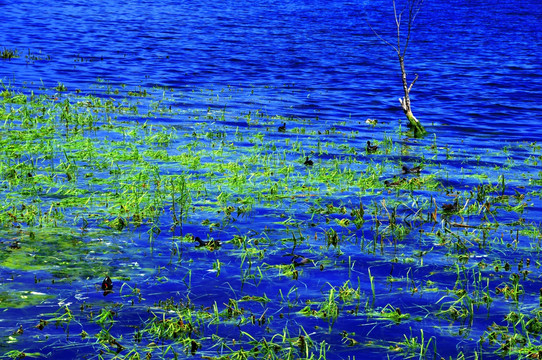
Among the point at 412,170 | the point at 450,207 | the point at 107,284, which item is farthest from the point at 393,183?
the point at 107,284

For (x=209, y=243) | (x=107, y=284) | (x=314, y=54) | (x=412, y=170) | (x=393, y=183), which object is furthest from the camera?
(x=314, y=54)

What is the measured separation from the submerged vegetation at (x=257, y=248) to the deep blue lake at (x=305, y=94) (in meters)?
0.05

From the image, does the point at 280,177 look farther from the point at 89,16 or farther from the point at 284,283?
the point at 89,16

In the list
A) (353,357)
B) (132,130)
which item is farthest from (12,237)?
(132,130)

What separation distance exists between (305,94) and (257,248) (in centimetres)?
1677

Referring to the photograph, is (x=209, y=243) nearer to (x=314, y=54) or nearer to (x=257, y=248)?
(x=257, y=248)

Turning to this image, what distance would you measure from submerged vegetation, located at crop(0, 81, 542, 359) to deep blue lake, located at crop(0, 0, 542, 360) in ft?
0.17

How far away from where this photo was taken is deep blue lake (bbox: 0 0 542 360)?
7.61 meters

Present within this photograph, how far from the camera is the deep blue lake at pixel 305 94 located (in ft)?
25.0

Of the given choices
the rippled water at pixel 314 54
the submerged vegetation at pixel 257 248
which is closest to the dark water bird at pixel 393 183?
the submerged vegetation at pixel 257 248

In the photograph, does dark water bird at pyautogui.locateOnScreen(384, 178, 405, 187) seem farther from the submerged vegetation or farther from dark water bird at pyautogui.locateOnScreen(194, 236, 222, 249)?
dark water bird at pyautogui.locateOnScreen(194, 236, 222, 249)

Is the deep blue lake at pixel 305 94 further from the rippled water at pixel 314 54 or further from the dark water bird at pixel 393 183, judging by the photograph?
the dark water bird at pixel 393 183

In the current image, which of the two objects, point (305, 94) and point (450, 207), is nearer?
point (450, 207)

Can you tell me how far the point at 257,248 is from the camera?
962cm
